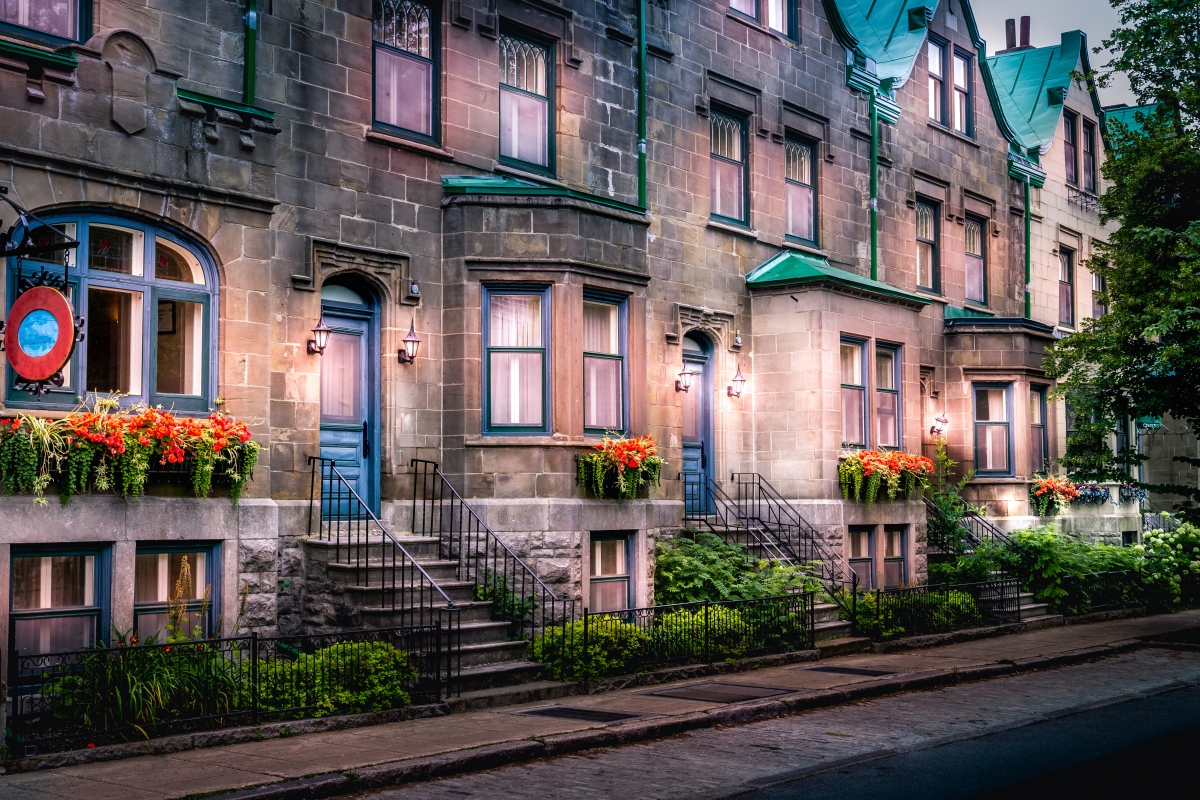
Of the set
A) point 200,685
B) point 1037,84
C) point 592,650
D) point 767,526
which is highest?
point 1037,84

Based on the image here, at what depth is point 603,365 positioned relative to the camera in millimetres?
17062

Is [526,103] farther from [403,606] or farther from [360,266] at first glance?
[403,606]

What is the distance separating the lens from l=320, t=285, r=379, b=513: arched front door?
15.4m

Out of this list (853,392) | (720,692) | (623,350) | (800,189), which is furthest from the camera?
(800,189)

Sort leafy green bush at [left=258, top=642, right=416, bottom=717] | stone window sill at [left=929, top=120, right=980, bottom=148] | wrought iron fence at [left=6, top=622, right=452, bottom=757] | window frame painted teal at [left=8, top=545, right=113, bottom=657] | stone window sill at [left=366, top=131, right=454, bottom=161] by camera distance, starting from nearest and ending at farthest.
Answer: wrought iron fence at [left=6, top=622, right=452, bottom=757]
window frame painted teal at [left=8, top=545, right=113, bottom=657]
leafy green bush at [left=258, top=642, right=416, bottom=717]
stone window sill at [left=366, top=131, right=454, bottom=161]
stone window sill at [left=929, top=120, right=980, bottom=148]

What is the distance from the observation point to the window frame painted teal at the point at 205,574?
1230cm

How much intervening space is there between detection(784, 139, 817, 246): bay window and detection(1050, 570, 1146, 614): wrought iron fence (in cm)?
800

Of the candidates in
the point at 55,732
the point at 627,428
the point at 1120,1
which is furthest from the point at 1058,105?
the point at 55,732

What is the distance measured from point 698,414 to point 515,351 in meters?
5.27

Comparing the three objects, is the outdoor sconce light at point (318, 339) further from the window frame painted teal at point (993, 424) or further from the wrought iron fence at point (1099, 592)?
the window frame painted teal at point (993, 424)

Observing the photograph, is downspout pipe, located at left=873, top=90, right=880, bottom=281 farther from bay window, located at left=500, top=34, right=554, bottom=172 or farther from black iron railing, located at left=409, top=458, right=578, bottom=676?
black iron railing, located at left=409, top=458, right=578, bottom=676

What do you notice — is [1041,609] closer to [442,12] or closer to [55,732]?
[442,12]

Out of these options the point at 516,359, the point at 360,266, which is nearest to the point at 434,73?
the point at 360,266

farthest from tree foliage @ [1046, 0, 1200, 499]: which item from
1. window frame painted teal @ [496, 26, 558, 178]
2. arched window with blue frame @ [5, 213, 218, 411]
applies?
arched window with blue frame @ [5, 213, 218, 411]
